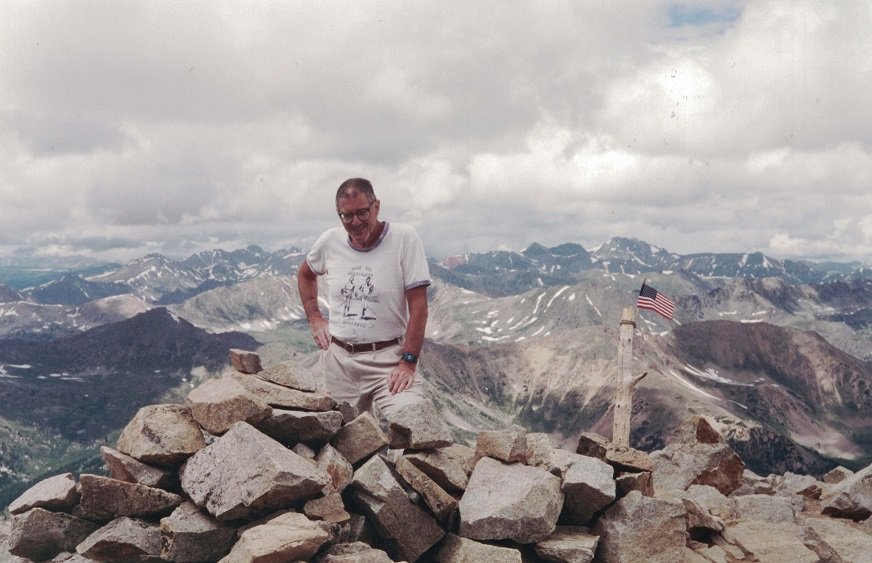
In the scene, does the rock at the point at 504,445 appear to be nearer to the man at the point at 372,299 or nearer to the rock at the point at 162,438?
the man at the point at 372,299

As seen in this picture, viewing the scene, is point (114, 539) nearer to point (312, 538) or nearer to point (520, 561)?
point (312, 538)

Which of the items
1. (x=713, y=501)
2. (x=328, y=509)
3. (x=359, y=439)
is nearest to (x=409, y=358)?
(x=359, y=439)

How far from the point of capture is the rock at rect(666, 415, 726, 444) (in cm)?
2389

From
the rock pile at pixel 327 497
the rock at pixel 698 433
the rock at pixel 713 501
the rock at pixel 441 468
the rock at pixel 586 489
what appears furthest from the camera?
the rock at pixel 698 433

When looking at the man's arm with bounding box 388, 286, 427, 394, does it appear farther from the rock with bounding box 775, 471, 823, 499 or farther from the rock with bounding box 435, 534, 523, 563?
the rock with bounding box 775, 471, 823, 499

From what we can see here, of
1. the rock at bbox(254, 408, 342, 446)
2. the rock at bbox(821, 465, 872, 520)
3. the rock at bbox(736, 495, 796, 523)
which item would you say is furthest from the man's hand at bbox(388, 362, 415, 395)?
the rock at bbox(821, 465, 872, 520)

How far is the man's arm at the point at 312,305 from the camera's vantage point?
13.0 meters

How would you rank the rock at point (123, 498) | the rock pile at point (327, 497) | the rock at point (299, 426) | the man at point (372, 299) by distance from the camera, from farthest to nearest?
the man at point (372, 299)
the rock at point (299, 426)
the rock at point (123, 498)
the rock pile at point (327, 497)

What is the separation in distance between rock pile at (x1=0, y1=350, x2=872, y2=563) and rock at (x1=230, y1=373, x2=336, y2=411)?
0.03 m

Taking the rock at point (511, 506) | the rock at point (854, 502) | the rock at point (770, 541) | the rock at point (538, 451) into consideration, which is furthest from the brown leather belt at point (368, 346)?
the rock at point (854, 502)

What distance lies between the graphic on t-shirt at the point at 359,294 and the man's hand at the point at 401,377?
1169 millimetres

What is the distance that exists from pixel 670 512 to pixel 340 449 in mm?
6864

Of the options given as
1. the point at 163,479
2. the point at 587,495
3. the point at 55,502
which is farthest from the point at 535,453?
the point at 55,502

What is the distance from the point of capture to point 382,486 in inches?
400
